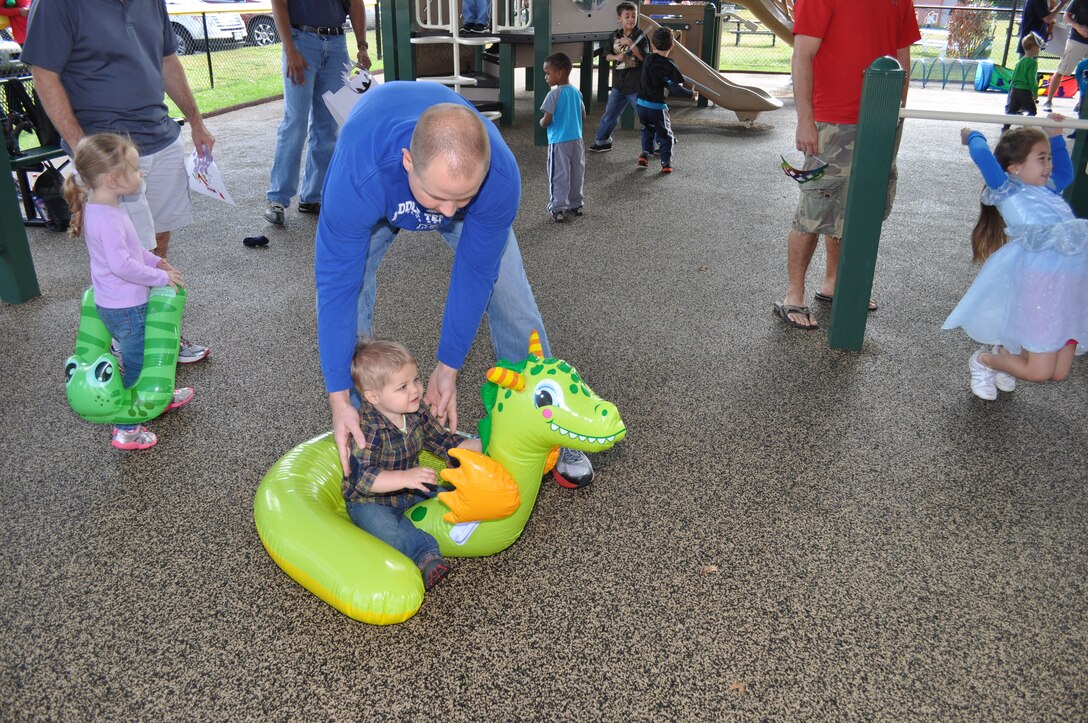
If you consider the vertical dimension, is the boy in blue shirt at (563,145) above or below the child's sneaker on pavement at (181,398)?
above

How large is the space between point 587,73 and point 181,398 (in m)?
8.03

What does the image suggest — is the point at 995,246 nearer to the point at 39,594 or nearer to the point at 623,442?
the point at 623,442

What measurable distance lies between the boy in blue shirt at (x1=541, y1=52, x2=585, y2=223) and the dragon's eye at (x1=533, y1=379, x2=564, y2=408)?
144 inches

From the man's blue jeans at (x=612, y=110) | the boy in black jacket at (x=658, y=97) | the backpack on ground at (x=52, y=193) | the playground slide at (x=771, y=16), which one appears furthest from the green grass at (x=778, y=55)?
the backpack on ground at (x=52, y=193)

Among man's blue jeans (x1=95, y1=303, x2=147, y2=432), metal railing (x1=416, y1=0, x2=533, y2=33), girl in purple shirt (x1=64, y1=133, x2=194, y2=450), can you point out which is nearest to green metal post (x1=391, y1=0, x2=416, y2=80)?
metal railing (x1=416, y1=0, x2=533, y2=33)

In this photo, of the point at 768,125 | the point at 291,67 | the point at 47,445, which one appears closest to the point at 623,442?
the point at 47,445

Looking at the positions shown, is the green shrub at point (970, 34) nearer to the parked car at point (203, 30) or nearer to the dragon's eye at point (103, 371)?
the parked car at point (203, 30)

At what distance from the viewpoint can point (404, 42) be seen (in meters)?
7.84

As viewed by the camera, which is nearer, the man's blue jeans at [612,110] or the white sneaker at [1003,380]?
the white sneaker at [1003,380]

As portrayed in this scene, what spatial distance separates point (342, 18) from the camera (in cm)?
560

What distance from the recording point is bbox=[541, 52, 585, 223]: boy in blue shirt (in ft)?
19.0

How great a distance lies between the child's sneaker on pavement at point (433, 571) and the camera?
91.4 inches

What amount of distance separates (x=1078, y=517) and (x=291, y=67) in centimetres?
485

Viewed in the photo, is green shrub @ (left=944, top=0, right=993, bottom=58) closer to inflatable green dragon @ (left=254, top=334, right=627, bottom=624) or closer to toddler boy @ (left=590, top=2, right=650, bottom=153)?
toddler boy @ (left=590, top=2, right=650, bottom=153)
